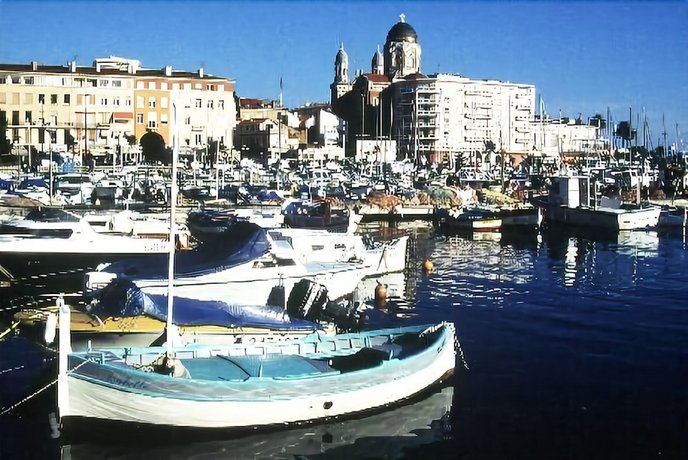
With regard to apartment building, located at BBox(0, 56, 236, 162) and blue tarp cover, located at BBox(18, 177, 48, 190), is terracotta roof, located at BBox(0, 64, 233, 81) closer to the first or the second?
apartment building, located at BBox(0, 56, 236, 162)

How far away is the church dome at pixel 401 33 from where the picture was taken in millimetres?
130875

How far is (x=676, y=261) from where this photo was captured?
1484 inches

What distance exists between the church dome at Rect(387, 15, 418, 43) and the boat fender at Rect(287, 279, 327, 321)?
373ft

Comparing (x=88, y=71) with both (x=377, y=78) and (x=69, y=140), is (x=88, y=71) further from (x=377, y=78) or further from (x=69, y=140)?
(x=377, y=78)

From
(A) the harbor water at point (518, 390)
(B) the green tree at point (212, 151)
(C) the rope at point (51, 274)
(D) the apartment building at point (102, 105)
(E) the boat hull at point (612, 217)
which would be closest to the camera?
(A) the harbor water at point (518, 390)

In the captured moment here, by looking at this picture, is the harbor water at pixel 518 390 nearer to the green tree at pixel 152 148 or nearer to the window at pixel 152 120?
the green tree at pixel 152 148

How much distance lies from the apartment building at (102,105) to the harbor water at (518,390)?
5631cm

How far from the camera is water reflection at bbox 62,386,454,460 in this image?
13.3 m

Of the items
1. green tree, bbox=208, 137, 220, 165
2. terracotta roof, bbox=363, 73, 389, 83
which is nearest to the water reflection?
green tree, bbox=208, 137, 220, 165

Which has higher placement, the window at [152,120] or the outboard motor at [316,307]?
→ the window at [152,120]

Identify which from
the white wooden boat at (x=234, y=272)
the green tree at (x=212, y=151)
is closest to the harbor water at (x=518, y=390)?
the white wooden boat at (x=234, y=272)

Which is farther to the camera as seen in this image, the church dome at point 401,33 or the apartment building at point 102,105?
the church dome at point 401,33

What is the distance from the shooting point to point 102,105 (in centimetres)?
8644

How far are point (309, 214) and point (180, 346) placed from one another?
31.7 meters
